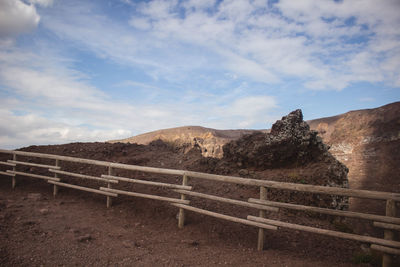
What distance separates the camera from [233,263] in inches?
153

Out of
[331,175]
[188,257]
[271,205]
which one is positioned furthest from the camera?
[331,175]

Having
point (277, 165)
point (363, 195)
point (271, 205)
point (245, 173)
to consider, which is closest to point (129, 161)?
point (245, 173)

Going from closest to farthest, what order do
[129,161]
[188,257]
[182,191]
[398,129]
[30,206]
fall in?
[188,257] < [182,191] < [30,206] < [129,161] < [398,129]

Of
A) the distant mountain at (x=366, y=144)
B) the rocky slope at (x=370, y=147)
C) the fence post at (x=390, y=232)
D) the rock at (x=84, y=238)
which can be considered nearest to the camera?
the fence post at (x=390, y=232)

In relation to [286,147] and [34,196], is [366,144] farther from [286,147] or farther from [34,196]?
[34,196]

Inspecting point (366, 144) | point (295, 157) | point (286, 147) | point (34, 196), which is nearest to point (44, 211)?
point (34, 196)

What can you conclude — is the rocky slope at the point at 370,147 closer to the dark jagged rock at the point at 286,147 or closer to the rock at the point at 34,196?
the dark jagged rock at the point at 286,147

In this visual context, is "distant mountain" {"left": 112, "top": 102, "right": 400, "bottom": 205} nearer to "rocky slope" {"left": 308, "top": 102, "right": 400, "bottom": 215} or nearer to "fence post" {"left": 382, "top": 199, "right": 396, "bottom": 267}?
"rocky slope" {"left": 308, "top": 102, "right": 400, "bottom": 215}

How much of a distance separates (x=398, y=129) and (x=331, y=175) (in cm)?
1541

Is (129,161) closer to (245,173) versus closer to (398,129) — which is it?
(245,173)

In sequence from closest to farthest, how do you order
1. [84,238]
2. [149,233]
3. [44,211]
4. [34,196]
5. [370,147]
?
[84,238] → [149,233] → [44,211] → [34,196] → [370,147]

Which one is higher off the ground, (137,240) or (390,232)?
(390,232)

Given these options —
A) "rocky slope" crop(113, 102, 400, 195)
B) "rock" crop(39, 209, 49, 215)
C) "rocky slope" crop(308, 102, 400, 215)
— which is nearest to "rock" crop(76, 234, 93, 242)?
"rock" crop(39, 209, 49, 215)

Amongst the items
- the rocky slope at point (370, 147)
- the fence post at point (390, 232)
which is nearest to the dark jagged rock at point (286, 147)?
the fence post at point (390, 232)
